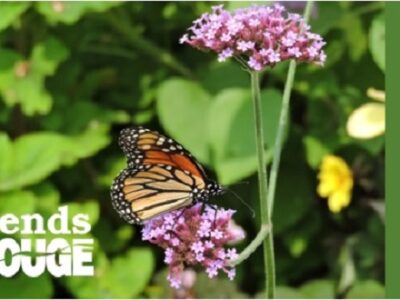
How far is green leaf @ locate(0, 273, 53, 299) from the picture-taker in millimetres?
1641

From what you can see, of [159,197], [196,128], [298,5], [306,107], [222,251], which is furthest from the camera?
[306,107]

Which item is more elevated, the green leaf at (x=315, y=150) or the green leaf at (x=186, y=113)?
the green leaf at (x=186, y=113)

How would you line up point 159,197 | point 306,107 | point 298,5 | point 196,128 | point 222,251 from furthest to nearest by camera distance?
point 306,107 < point 196,128 < point 298,5 < point 159,197 < point 222,251

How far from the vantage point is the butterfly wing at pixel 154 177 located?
3.40 feet

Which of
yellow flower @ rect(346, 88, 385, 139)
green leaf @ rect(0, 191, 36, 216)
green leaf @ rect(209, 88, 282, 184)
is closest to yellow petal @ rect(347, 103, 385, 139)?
yellow flower @ rect(346, 88, 385, 139)

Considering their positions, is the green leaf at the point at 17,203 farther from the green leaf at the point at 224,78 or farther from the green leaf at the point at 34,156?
the green leaf at the point at 224,78

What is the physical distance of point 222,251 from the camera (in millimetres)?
892

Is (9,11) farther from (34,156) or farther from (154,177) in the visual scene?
(154,177)

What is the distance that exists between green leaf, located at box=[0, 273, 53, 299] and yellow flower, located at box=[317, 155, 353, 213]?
480 millimetres

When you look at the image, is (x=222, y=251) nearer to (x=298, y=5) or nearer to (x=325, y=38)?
(x=298, y=5)

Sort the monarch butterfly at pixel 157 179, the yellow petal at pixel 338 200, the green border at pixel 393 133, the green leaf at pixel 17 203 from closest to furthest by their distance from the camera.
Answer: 1. the monarch butterfly at pixel 157 179
2. the green border at pixel 393 133
3. the green leaf at pixel 17 203
4. the yellow petal at pixel 338 200

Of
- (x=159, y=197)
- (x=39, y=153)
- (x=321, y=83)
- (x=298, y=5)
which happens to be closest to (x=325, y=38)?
(x=321, y=83)

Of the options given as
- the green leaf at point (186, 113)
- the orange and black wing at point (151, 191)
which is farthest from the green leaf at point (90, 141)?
the orange and black wing at point (151, 191)

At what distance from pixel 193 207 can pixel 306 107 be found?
2.70 ft
